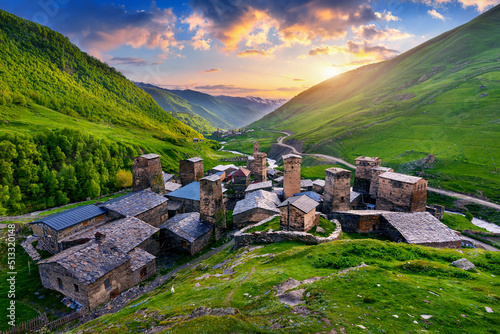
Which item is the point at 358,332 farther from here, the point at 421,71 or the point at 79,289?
the point at 421,71

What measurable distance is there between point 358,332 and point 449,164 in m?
87.4

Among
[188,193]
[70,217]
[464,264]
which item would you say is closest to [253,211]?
[188,193]

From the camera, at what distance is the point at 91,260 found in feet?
71.3

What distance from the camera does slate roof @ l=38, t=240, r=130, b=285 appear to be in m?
20.4

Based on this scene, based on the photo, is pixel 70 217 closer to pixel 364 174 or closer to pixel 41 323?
pixel 41 323

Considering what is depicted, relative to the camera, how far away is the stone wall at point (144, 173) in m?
38.9

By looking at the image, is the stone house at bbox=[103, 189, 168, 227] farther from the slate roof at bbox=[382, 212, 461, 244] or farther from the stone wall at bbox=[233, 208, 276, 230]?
the slate roof at bbox=[382, 212, 461, 244]

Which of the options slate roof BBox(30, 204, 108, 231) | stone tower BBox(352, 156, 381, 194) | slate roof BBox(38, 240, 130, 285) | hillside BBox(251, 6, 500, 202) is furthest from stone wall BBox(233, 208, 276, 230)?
hillside BBox(251, 6, 500, 202)

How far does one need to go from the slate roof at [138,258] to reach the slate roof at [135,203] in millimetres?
7297

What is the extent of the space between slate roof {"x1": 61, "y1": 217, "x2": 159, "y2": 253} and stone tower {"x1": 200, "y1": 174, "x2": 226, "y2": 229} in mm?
7553

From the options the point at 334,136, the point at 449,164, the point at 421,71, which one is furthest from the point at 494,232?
the point at 421,71

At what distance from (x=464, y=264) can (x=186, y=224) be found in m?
29.9

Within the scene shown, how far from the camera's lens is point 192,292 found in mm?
16750

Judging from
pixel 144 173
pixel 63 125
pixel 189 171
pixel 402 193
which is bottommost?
pixel 402 193
